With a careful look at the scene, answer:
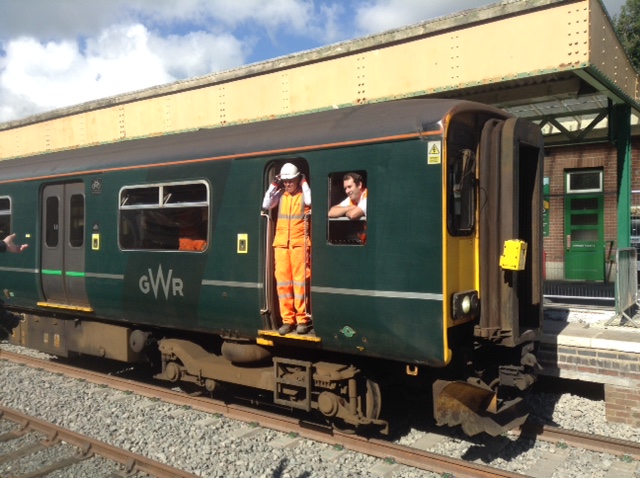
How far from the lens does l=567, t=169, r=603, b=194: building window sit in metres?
14.5

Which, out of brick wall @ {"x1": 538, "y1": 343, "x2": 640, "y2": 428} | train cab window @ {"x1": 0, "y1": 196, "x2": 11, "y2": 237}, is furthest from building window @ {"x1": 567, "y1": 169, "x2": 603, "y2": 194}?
train cab window @ {"x1": 0, "y1": 196, "x2": 11, "y2": 237}

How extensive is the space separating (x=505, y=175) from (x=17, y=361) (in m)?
7.57

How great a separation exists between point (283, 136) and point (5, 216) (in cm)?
519

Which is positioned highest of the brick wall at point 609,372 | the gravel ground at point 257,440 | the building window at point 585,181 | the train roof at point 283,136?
the building window at point 585,181

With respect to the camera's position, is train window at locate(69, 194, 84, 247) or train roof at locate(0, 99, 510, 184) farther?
train window at locate(69, 194, 84, 247)

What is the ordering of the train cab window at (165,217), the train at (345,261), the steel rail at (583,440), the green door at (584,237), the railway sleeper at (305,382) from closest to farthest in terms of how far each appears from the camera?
the train at (345,261) → the steel rail at (583,440) → the railway sleeper at (305,382) → the train cab window at (165,217) → the green door at (584,237)

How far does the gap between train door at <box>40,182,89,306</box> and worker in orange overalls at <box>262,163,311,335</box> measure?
3.18 metres

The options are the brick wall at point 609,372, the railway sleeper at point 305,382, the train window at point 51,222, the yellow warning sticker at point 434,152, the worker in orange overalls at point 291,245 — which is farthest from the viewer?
the train window at point 51,222

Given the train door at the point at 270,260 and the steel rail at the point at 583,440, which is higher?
the train door at the point at 270,260

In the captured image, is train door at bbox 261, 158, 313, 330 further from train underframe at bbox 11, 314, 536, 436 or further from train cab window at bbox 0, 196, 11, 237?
train cab window at bbox 0, 196, 11, 237

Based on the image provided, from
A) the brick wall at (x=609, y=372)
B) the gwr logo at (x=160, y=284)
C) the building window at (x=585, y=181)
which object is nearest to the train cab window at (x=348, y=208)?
the gwr logo at (x=160, y=284)

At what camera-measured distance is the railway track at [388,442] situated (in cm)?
514

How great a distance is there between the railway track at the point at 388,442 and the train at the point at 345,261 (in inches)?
8.2

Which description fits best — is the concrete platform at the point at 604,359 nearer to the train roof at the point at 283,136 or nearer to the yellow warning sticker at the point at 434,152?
the train roof at the point at 283,136
